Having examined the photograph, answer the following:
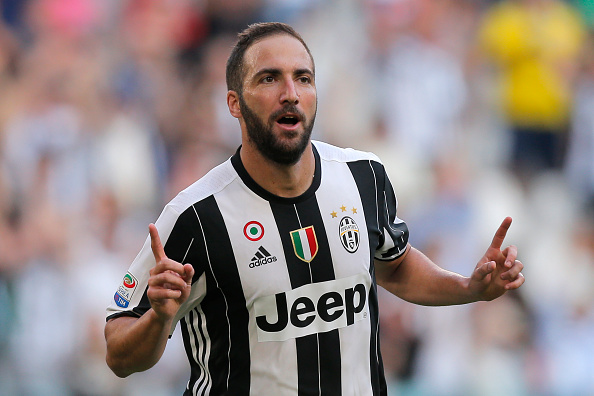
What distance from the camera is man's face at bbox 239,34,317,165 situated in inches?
142

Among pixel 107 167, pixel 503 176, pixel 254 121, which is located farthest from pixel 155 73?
pixel 254 121

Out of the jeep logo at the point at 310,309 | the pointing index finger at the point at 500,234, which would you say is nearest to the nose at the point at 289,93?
the jeep logo at the point at 310,309

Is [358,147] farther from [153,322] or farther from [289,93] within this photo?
[153,322]

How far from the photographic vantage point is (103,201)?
7.79 m

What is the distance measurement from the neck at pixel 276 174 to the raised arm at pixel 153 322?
1.93ft

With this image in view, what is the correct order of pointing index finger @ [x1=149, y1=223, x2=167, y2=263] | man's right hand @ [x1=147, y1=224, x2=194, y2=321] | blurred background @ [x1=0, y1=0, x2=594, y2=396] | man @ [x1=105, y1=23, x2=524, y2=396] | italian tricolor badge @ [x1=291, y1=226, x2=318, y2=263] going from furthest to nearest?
blurred background @ [x1=0, y1=0, x2=594, y2=396] < italian tricolor badge @ [x1=291, y1=226, x2=318, y2=263] < man @ [x1=105, y1=23, x2=524, y2=396] < pointing index finger @ [x1=149, y1=223, x2=167, y2=263] < man's right hand @ [x1=147, y1=224, x2=194, y2=321]

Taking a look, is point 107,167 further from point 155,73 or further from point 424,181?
point 424,181

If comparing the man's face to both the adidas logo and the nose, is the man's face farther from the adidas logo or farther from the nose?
the adidas logo

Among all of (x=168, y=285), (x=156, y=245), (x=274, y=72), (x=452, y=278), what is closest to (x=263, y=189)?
(x=274, y=72)

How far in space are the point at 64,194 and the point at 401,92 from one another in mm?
3236

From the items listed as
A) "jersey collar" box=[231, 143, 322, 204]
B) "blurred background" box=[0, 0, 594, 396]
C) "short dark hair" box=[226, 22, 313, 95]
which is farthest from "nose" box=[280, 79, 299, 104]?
"blurred background" box=[0, 0, 594, 396]

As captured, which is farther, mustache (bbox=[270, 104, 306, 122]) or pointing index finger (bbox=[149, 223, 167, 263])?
mustache (bbox=[270, 104, 306, 122])

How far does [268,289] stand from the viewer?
3.54 m

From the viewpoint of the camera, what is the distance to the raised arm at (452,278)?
369cm
